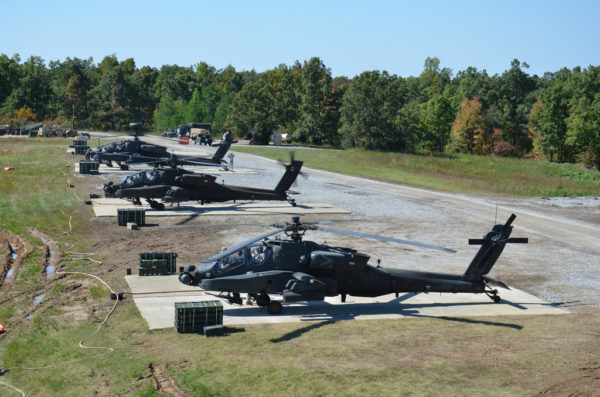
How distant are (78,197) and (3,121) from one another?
121109mm

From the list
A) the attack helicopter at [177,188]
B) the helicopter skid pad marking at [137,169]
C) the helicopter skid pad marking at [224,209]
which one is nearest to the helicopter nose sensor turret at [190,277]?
the attack helicopter at [177,188]

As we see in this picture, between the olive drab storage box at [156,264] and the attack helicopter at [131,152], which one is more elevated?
the attack helicopter at [131,152]

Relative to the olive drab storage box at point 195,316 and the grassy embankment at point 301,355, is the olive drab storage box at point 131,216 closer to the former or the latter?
the grassy embankment at point 301,355

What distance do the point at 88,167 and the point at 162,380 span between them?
50.4m

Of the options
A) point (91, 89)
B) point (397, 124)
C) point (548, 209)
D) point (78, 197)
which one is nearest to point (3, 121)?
point (91, 89)

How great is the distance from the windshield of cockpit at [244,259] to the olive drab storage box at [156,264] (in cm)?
515

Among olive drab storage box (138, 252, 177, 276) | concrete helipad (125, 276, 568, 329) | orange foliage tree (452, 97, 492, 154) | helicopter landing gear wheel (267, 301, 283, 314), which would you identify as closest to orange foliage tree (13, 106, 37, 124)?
orange foliage tree (452, 97, 492, 154)

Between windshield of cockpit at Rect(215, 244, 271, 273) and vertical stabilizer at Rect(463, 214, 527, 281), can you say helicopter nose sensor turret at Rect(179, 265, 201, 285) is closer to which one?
windshield of cockpit at Rect(215, 244, 271, 273)

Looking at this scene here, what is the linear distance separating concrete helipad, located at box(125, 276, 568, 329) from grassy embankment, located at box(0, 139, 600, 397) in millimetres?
605

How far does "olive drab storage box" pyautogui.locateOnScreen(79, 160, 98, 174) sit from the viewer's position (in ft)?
197

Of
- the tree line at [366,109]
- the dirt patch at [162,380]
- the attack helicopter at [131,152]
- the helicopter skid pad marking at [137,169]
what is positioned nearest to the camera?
the dirt patch at [162,380]

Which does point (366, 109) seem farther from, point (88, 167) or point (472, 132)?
point (88, 167)

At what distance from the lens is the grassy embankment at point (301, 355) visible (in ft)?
45.9

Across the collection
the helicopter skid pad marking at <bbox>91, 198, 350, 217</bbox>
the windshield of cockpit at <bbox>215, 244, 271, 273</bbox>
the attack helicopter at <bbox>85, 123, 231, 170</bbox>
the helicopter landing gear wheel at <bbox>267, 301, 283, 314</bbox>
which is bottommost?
the helicopter landing gear wheel at <bbox>267, 301, 283, 314</bbox>
